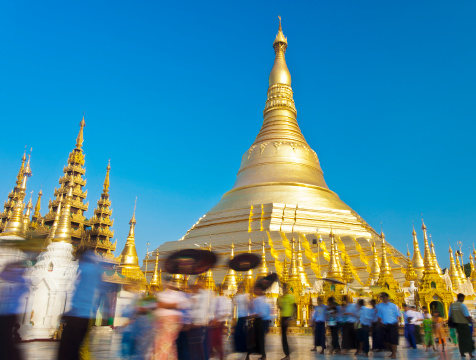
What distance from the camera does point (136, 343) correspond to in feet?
14.6

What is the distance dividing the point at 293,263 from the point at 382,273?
3.95 meters

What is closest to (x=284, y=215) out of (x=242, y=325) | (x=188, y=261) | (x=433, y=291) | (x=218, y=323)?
(x=433, y=291)

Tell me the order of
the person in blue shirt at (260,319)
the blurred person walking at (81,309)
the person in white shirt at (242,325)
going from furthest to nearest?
1. the person in white shirt at (242,325)
2. the person in blue shirt at (260,319)
3. the blurred person walking at (81,309)

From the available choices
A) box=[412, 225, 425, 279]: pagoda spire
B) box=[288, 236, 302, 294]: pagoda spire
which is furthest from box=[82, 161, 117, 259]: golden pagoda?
box=[412, 225, 425, 279]: pagoda spire

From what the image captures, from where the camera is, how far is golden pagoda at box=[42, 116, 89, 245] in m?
32.0

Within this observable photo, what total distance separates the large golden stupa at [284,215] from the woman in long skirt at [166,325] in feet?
50.0

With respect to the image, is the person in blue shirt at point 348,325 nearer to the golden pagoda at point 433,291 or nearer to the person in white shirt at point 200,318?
the person in white shirt at point 200,318

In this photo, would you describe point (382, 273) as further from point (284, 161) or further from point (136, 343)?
point (284, 161)

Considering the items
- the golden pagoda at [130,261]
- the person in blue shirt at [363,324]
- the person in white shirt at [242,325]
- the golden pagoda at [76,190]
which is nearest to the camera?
the person in white shirt at [242,325]

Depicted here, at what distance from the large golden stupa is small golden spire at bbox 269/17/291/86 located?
0.35 feet

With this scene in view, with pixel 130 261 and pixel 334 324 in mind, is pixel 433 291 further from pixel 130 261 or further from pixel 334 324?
pixel 130 261

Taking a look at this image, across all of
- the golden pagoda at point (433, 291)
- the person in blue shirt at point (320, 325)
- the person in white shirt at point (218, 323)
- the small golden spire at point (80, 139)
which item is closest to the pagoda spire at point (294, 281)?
the golden pagoda at point (433, 291)

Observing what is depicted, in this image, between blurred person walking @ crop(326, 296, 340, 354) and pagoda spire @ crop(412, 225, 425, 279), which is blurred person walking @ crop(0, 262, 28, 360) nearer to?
blurred person walking @ crop(326, 296, 340, 354)

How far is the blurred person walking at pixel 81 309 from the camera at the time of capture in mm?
4309
